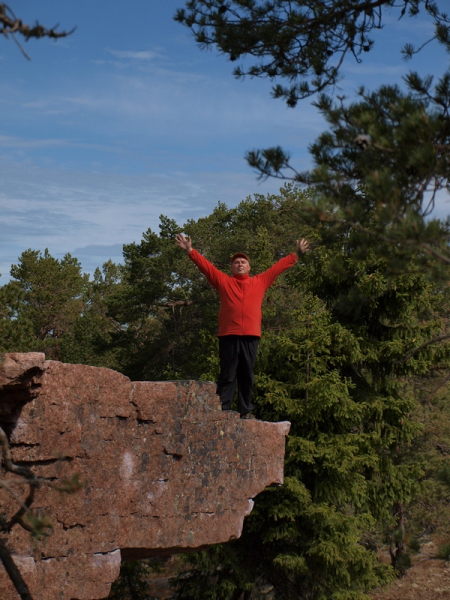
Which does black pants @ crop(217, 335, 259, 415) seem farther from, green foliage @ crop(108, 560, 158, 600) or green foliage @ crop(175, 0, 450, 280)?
green foliage @ crop(108, 560, 158, 600)

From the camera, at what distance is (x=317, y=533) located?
12.2 meters

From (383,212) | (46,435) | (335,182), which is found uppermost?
(335,182)

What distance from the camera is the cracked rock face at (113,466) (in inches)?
269

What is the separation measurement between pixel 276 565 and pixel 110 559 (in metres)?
5.74

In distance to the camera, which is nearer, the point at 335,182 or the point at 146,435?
the point at 335,182

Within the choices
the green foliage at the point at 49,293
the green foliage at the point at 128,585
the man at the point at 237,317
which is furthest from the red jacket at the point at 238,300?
the green foliage at the point at 49,293

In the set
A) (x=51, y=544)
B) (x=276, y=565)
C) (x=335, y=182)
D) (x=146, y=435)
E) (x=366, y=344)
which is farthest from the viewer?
(x=366, y=344)

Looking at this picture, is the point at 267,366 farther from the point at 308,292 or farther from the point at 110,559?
the point at 110,559

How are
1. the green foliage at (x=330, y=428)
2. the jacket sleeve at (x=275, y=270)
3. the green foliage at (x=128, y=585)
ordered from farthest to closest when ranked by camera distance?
the green foliage at (x=128, y=585) → the green foliage at (x=330, y=428) → the jacket sleeve at (x=275, y=270)

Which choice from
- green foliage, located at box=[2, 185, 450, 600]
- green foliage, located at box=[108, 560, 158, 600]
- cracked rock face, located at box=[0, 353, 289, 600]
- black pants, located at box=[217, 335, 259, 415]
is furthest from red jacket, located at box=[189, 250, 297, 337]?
green foliage, located at box=[108, 560, 158, 600]

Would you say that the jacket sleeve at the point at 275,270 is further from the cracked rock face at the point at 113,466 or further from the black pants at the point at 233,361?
the cracked rock face at the point at 113,466

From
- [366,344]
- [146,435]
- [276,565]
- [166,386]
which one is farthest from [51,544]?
[366,344]

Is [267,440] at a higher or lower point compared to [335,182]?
lower

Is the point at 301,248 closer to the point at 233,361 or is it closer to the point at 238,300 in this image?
the point at 238,300
